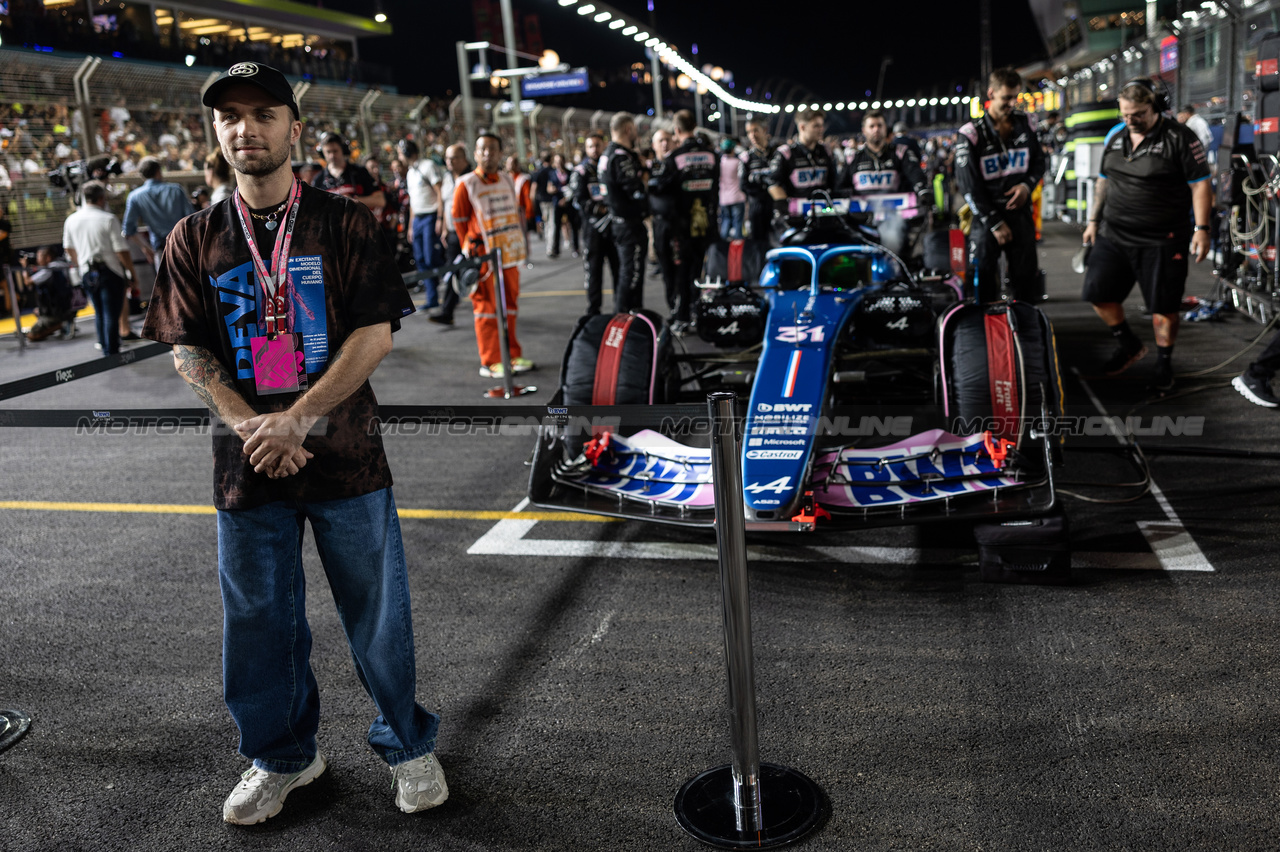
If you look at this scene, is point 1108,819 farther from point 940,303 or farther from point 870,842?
point 940,303

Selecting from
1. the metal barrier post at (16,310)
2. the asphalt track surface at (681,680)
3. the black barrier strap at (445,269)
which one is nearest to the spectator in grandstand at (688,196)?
the black barrier strap at (445,269)

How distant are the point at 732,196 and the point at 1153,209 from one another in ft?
21.9

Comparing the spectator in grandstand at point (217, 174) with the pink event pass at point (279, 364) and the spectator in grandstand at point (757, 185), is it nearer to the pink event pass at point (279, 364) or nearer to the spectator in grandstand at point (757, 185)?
the spectator in grandstand at point (757, 185)

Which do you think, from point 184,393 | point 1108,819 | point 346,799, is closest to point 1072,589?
point 1108,819

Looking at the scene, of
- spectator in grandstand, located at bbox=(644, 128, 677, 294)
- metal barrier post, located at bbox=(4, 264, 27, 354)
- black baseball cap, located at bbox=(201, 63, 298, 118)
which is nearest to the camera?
black baseball cap, located at bbox=(201, 63, 298, 118)

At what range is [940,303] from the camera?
21.5 ft

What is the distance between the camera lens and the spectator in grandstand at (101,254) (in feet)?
29.3

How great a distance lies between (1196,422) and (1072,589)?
2556mm

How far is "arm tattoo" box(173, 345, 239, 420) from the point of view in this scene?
2291mm

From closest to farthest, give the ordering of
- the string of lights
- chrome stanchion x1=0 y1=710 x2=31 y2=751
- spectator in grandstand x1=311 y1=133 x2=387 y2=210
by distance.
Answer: chrome stanchion x1=0 y1=710 x2=31 y2=751
spectator in grandstand x1=311 y1=133 x2=387 y2=210
the string of lights

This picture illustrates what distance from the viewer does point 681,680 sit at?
3.03 meters

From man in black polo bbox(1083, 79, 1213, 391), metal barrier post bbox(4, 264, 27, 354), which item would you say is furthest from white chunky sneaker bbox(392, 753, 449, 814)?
metal barrier post bbox(4, 264, 27, 354)

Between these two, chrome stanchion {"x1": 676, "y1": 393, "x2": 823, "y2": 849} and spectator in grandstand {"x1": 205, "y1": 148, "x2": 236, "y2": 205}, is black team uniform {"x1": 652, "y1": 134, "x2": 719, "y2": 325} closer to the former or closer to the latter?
spectator in grandstand {"x1": 205, "y1": 148, "x2": 236, "y2": 205}

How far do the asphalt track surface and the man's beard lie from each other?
5.23 feet
